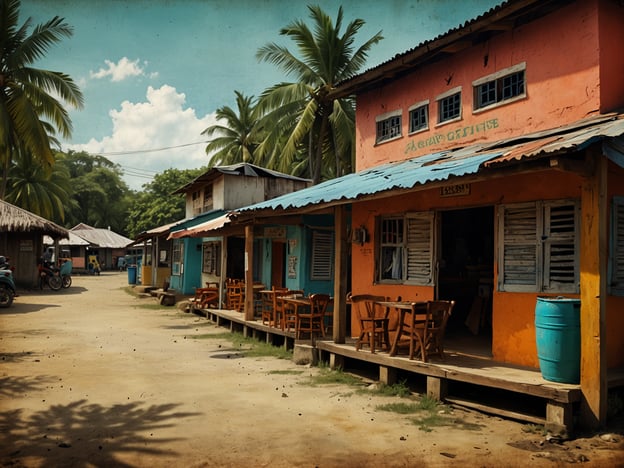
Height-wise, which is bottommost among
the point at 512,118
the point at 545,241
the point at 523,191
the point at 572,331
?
the point at 572,331

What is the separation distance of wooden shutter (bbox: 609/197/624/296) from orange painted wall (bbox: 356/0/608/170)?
1.47m

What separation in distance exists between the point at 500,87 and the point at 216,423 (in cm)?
672

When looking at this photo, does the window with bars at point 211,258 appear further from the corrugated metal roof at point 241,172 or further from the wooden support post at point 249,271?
the wooden support post at point 249,271

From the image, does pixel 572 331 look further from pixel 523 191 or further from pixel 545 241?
pixel 523 191

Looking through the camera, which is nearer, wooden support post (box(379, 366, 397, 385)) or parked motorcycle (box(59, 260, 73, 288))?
wooden support post (box(379, 366, 397, 385))

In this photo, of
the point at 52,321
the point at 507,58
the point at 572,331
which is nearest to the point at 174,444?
the point at 572,331

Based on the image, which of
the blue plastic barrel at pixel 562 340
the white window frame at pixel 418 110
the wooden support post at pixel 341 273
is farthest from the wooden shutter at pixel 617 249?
the white window frame at pixel 418 110

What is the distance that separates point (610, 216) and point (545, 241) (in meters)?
0.81

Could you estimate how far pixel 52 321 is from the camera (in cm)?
1437

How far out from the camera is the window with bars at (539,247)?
6.55 metres

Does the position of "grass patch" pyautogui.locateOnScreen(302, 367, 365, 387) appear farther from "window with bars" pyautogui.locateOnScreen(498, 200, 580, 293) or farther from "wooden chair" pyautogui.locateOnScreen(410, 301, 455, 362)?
"window with bars" pyautogui.locateOnScreen(498, 200, 580, 293)

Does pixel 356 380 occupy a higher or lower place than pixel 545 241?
lower

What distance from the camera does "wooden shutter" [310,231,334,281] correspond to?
43.0 ft

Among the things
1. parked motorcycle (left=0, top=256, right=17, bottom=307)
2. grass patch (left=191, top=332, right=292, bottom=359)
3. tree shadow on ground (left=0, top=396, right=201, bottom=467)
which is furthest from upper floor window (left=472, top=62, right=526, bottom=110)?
parked motorcycle (left=0, top=256, right=17, bottom=307)
